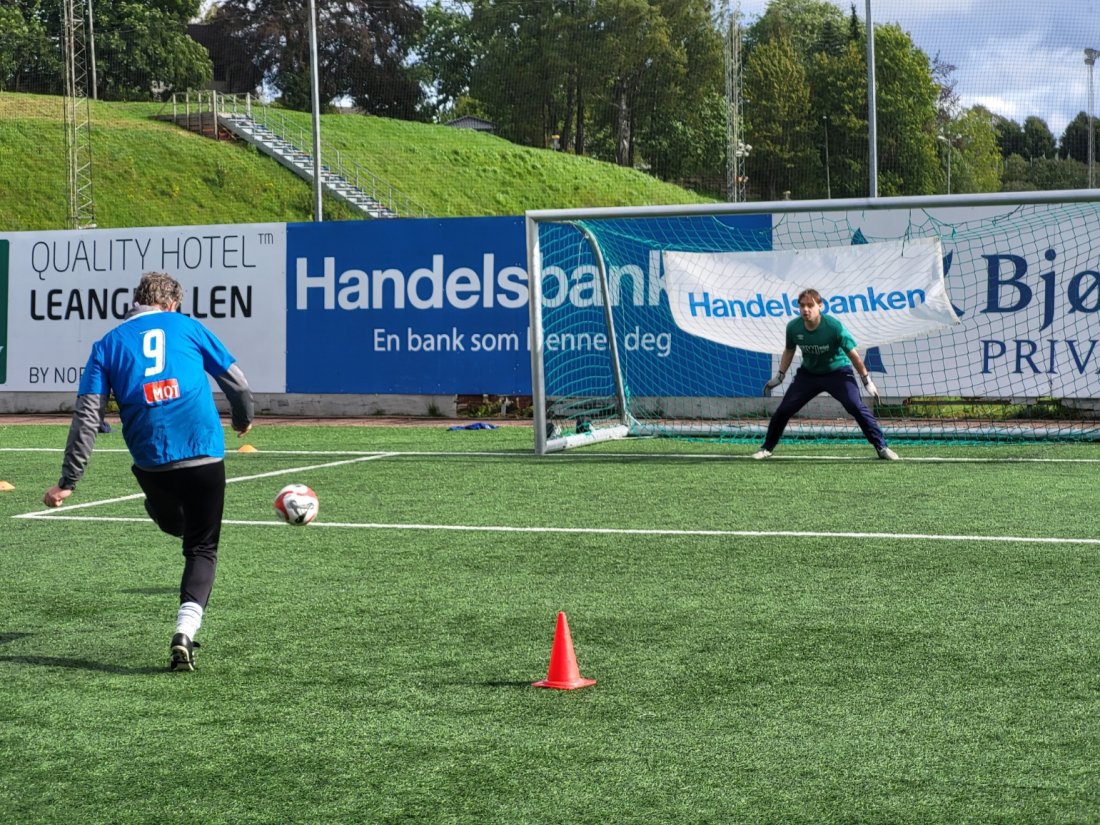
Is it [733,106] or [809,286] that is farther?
[733,106]

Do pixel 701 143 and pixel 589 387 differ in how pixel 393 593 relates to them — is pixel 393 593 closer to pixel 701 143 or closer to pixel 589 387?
pixel 589 387

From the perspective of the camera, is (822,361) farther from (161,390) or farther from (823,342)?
(161,390)

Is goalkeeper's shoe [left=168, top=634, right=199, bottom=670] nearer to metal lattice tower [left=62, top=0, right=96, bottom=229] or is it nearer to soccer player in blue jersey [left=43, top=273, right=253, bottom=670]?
soccer player in blue jersey [left=43, top=273, right=253, bottom=670]

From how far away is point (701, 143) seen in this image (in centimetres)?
5944

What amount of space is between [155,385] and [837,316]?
11551mm

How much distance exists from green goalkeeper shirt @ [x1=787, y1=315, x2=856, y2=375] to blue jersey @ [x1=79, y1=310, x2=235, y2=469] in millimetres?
8370

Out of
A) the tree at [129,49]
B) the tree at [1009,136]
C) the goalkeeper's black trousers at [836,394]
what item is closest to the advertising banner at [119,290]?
the goalkeeper's black trousers at [836,394]

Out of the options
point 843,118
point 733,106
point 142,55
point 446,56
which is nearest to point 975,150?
point 843,118

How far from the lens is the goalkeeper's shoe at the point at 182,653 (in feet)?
19.8

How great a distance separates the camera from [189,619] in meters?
6.17

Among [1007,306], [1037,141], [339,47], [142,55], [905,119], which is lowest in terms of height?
[1007,306]

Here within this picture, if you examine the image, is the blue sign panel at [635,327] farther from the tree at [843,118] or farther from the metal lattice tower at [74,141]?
the tree at [843,118]

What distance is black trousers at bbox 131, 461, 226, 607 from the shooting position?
20.7 feet

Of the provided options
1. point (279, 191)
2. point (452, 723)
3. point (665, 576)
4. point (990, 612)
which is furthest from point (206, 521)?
point (279, 191)
